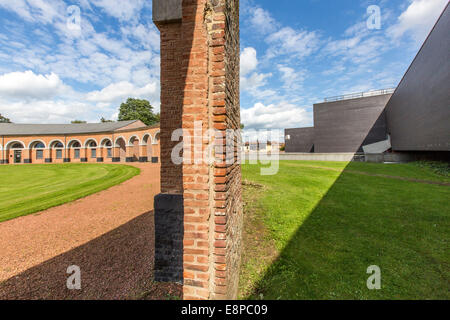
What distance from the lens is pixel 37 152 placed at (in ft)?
100

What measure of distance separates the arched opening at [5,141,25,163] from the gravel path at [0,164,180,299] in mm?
37287

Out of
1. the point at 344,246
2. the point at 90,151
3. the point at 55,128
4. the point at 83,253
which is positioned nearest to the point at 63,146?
the point at 90,151

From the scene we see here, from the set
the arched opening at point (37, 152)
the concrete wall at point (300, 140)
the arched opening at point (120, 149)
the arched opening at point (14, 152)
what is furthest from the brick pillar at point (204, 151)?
the arched opening at point (14, 152)

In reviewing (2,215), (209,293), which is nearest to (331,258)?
(209,293)

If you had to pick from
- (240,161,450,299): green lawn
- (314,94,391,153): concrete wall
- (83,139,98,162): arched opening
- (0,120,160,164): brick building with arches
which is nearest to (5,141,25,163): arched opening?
(0,120,160,164): brick building with arches

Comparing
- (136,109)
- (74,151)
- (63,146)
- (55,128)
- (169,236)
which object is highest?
(136,109)

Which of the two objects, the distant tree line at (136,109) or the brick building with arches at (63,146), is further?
the distant tree line at (136,109)

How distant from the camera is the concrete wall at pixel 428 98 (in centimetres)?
1178

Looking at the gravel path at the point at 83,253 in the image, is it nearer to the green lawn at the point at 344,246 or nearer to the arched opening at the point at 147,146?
the green lawn at the point at 344,246

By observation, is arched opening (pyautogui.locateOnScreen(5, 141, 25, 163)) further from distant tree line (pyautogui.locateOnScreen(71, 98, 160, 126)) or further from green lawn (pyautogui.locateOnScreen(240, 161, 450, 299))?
green lawn (pyautogui.locateOnScreen(240, 161, 450, 299))

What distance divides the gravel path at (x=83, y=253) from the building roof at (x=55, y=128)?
92.0 feet

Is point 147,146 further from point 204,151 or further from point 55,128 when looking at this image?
point 204,151

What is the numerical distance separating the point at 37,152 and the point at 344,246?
44.3 meters

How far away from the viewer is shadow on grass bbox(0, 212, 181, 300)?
118 inches
